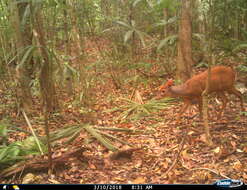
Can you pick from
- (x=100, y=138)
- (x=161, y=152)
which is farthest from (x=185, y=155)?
(x=100, y=138)

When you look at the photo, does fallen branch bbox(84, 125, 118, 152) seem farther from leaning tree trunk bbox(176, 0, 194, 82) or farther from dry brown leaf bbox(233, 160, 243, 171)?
leaning tree trunk bbox(176, 0, 194, 82)

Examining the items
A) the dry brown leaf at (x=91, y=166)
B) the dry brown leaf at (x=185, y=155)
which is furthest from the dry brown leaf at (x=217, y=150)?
the dry brown leaf at (x=91, y=166)

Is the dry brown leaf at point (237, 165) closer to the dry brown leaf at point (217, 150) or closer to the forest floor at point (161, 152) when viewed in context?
the forest floor at point (161, 152)

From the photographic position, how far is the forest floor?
266 cm

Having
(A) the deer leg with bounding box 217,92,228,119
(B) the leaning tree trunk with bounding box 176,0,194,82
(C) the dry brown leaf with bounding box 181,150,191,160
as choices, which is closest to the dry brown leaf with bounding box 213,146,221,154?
(C) the dry brown leaf with bounding box 181,150,191,160

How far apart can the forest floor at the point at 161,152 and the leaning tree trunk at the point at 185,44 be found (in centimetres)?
84

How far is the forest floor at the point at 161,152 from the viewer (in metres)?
2.66

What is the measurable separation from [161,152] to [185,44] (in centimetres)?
249

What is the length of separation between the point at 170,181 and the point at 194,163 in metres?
0.44

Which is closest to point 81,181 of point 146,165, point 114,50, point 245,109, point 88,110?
point 146,165

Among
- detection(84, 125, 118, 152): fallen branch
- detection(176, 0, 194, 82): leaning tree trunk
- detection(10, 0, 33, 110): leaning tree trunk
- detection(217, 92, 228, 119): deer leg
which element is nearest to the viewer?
detection(84, 125, 118, 152): fallen branch

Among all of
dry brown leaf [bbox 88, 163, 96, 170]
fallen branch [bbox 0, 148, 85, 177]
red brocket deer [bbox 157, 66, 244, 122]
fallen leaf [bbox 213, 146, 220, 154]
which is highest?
red brocket deer [bbox 157, 66, 244, 122]

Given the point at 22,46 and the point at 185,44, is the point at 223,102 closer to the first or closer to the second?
the point at 185,44

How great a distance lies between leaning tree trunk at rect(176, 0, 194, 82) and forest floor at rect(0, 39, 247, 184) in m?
0.84
